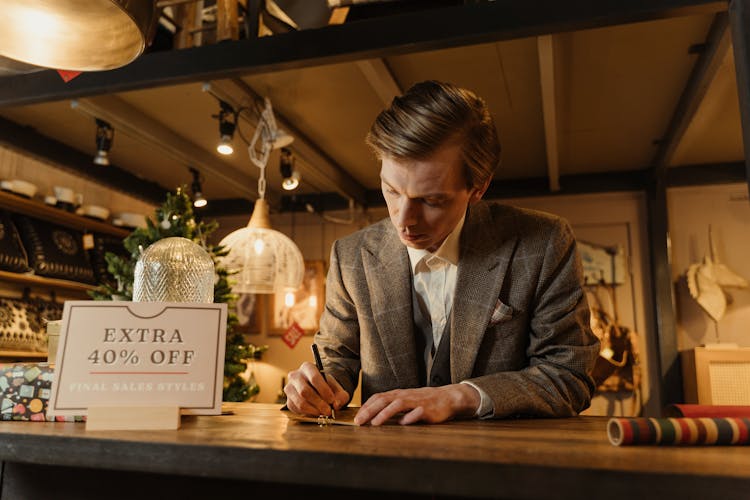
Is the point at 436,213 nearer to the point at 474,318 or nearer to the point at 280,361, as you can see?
the point at 474,318

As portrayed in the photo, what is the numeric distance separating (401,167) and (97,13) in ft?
2.57

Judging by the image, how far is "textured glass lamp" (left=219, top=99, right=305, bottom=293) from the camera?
339 cm

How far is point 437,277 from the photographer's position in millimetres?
1584

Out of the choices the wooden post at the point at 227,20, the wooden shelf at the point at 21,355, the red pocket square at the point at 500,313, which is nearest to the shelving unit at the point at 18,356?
the wooden shelf at the point at 21,355

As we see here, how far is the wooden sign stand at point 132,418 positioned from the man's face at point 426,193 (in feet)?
2.17

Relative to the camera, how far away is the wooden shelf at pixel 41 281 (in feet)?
13.4

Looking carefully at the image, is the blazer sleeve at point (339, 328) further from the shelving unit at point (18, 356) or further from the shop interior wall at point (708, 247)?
the shop interior wall at point (708, 247)

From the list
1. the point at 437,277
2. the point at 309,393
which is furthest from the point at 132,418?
the point at 437,277

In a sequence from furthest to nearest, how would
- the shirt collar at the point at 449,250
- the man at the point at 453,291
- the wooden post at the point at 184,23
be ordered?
the wooden post at the point at 184,23, the shirt collar at the point at 449,250, the man at the point at 453,291

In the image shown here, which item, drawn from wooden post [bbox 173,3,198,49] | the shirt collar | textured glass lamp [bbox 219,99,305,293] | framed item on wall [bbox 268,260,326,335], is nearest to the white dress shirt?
the shirt collar

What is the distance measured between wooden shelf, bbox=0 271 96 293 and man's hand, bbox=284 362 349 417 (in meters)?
3.36

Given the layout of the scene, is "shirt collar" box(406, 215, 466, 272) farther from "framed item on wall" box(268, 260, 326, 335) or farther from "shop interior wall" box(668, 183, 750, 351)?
"framed item on wall" box(268, 260, 326, 335)

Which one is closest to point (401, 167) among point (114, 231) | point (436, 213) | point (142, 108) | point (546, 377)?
point (436, 213)

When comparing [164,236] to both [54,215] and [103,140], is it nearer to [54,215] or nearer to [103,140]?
[103,140]
